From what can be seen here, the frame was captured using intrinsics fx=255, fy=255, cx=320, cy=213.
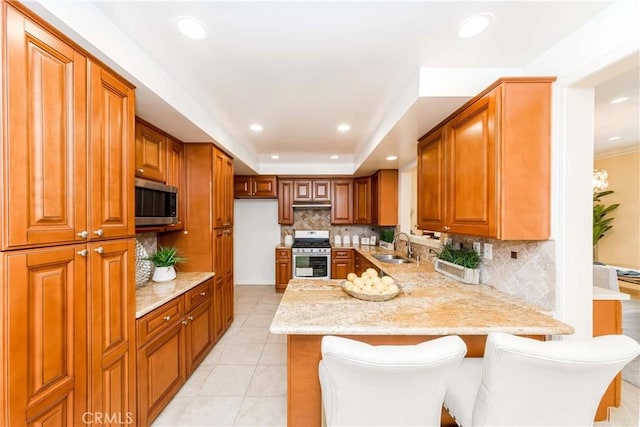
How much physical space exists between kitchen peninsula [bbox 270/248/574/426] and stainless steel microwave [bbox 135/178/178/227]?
1.28 m

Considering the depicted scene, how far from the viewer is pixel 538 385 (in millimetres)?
969

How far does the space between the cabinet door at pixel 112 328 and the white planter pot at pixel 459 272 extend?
7.91 feet

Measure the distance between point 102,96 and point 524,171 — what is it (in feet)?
7.70

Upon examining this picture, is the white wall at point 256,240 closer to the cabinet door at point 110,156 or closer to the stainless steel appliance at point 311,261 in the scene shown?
the stainless steel appliance at point 311,261

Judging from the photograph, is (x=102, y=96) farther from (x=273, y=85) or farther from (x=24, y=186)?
(x=273, y=85)

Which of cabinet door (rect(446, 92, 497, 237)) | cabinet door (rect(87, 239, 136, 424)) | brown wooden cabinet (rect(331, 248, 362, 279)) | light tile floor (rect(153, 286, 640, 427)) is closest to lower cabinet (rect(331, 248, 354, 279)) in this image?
brown wooden cabinet (rect(331, 248, 362, 279))

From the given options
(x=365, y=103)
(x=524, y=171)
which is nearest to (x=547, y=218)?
(x=524, y=171)

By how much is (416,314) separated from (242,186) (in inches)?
158

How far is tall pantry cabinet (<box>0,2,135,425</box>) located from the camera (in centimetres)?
91

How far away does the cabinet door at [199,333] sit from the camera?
223 centimetres

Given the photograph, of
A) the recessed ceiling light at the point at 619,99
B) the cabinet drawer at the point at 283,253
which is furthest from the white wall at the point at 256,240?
the recessed ceiling light at the point at 619,99

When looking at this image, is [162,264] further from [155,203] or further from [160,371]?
[160,371]

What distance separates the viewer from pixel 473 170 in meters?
1.73

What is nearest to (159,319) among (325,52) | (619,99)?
(325,52)
